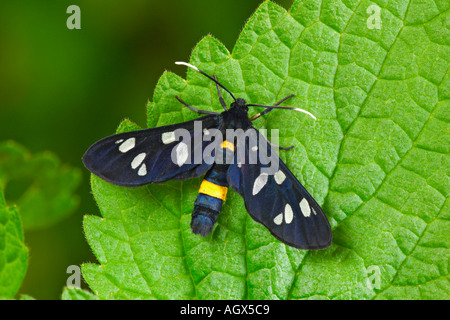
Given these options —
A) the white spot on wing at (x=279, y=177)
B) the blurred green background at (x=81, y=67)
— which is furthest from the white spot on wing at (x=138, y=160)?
the blurred green background at (x=81, y=67)

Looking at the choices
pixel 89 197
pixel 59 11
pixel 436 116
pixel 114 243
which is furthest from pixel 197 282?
pixel 59 11

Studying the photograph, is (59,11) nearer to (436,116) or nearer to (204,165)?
(204,165)

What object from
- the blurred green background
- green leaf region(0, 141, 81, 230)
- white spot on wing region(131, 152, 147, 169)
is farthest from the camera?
the blurred green background

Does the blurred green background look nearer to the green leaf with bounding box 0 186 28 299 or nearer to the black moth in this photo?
the black moth

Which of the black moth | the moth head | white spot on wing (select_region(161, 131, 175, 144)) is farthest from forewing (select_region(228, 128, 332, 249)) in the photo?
white spot on wing (select_region(161, 131, 175, 144))

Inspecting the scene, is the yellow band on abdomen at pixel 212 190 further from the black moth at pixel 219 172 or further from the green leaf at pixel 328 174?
the green leaf at pixel 328 174

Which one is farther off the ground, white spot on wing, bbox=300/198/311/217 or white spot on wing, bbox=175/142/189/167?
white spot on wing, bbox=175/142/189/167
